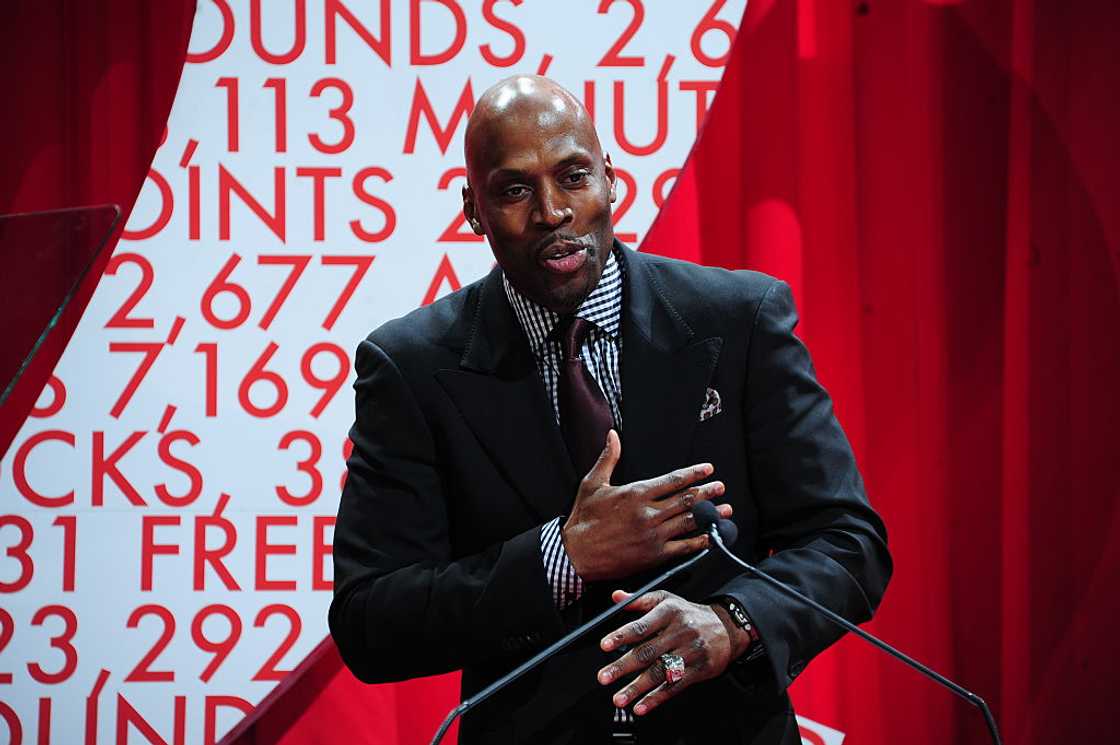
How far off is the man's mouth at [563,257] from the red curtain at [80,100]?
1284 mm

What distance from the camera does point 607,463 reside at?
1237 millimetres

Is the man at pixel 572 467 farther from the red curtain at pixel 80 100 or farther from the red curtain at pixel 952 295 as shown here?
the red curtain at pixel 80 100

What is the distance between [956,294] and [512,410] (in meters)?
1.22

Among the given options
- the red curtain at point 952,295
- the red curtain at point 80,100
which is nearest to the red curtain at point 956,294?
the red curtain at point 952,295

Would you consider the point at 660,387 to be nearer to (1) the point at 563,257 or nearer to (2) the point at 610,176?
(1) the point at 563,257

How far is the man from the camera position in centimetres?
124

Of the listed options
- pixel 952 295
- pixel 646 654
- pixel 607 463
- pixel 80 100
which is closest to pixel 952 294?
pixel 952 295

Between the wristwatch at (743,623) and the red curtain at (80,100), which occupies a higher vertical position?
the red curtain at (80,100)

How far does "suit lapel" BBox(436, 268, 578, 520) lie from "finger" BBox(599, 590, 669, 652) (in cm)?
21

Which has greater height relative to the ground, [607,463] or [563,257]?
[563,257]

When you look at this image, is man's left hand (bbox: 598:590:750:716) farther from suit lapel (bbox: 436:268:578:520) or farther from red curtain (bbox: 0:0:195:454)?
red curtain (bbox: 0:0:195:454)

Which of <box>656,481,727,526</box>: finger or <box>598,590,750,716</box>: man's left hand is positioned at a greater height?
<box>656,481,727,526</box>: finger

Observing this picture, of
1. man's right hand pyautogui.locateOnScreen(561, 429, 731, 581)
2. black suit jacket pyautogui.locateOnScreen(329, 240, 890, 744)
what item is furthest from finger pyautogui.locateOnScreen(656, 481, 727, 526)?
black suit jacket pyautogui.locateOnScreen(329, 240, 890, 744)

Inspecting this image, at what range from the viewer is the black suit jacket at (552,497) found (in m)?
1.26
